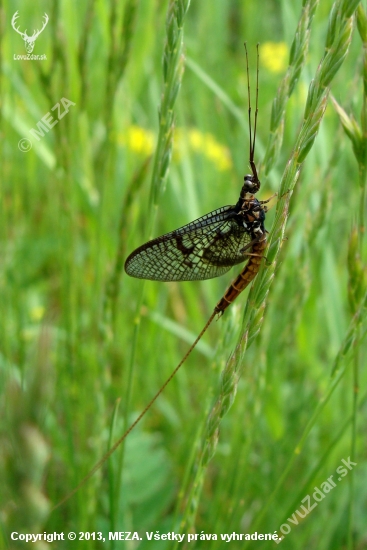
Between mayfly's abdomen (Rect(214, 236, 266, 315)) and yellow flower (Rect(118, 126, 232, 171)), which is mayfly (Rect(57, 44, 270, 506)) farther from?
yellow flower (Rect(118, 126, 232, 171))

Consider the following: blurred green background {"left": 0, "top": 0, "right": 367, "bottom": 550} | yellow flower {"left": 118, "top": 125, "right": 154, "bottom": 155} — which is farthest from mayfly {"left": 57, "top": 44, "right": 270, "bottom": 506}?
yellow flower {"left": 118, "top": 125, "right": 154, "bottom": 155}

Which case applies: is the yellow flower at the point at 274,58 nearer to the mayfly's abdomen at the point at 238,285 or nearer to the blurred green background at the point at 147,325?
the blurred green background at the point at 147,325

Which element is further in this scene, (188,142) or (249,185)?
(188,142)

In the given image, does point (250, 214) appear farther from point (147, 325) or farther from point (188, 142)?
point (188, 142)

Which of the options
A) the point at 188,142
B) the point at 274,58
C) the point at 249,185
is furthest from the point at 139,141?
the point at 274,58

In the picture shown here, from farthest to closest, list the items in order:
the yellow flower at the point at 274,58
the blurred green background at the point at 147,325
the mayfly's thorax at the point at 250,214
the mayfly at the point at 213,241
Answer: the yellow flower at the point at 274,58
the mayfly's thorax at the point at 250,214
the mayfly at the point at 213,241
the blurred green background at the point at 147,325

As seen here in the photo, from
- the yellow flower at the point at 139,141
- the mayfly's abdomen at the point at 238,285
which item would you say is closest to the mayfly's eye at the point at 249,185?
the mayfly's abdomen at the point at 238,285

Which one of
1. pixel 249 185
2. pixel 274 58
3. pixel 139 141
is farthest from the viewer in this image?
pixel 274 58

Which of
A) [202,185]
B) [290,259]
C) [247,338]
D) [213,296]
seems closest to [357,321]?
[247,338]
